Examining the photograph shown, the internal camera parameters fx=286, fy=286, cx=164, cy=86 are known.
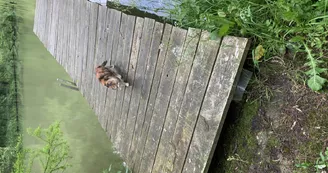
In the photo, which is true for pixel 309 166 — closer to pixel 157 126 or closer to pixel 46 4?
pixel 157 126

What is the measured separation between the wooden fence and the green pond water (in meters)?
2.28

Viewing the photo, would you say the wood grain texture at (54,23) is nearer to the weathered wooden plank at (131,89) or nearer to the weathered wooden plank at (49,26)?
the weathered wooden plank at (49,26)

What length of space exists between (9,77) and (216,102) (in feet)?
15.4

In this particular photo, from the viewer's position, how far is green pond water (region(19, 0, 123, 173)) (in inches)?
178

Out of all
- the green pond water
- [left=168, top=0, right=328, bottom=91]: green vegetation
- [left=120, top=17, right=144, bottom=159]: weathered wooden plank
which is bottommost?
the green pond water

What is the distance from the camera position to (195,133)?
4.09 feet

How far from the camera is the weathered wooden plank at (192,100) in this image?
3.79ft

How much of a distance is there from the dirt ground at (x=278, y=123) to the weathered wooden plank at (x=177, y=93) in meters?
0.25

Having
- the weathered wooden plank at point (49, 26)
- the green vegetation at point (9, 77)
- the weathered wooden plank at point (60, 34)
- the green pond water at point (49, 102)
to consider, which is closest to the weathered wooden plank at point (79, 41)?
the weathered wooden plank at point (60, 34)

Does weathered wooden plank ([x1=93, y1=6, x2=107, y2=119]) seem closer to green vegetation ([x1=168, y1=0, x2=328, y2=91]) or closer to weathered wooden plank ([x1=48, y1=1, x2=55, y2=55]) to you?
green vegetation ([x1=168, y1=0, x2=328, y2=91])

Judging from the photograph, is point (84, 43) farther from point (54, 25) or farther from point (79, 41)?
point (54, 25)

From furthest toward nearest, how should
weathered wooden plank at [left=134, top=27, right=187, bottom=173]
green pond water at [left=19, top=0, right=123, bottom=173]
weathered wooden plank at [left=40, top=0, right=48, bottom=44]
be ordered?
green pond water at [left=19, top=0, right=123, bottom=173] < weathered wooden plank at [left=40, top=0, right=48, bottom=44] < weathered wooden plank at [left=134, top=27, right=187, bottom=173]

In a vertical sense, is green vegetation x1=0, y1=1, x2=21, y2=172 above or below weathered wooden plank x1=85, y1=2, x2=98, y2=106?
below

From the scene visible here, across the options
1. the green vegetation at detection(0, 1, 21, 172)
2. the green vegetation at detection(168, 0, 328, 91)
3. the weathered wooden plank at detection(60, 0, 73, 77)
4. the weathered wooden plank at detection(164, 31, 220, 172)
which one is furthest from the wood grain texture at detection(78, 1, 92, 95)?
the green vegetation at detection(0, 1, 21, 172)
